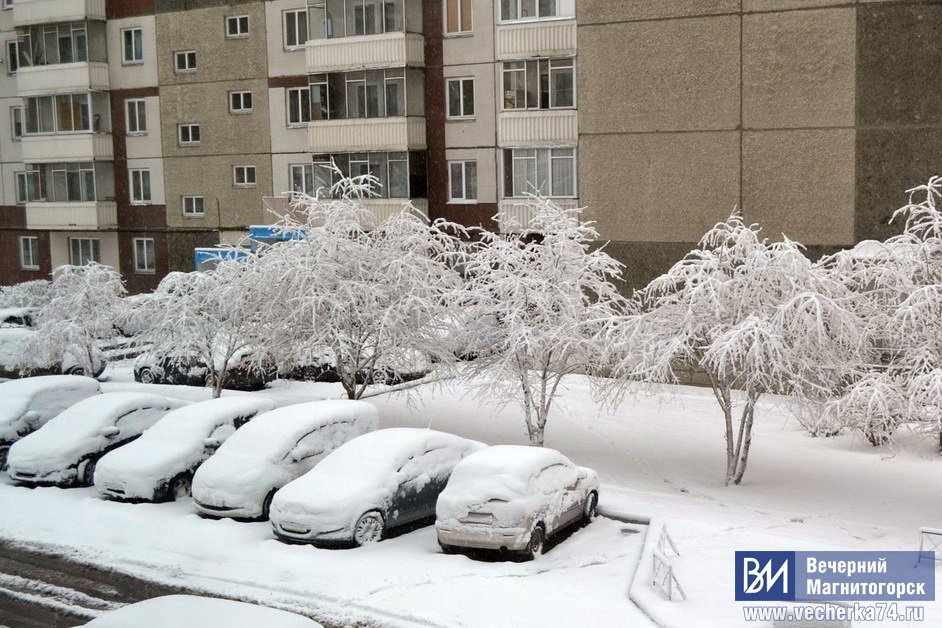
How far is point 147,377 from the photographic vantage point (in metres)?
29.2

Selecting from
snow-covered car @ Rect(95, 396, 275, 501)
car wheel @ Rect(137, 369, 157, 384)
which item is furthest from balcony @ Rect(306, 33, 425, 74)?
snow-covered car @ Rect(95, 396, 275, 501)

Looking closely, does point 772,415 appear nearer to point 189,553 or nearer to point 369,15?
point 189,553

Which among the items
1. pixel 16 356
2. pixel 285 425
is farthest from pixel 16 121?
pixel 285 425

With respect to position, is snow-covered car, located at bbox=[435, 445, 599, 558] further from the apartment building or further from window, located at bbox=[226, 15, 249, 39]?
window, located at bbox=[226, 15, 249, 39]

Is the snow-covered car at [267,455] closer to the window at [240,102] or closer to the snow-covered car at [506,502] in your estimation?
the snow-covered car at [506,502]

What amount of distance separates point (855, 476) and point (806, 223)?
9038 millimetres

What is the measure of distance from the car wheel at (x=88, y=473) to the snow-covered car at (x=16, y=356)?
455 inches

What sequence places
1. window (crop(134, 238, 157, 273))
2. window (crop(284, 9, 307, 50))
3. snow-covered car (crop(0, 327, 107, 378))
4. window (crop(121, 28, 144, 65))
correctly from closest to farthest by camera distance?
snow-covered car (crop(0, 327, 107, 378)), window (crop(284, 9, 307, 50)), window (crop(121, 28, 144, 65)), window (crop(134, 238, 157, 273))

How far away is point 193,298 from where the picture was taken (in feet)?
80.1

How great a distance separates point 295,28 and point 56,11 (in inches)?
457

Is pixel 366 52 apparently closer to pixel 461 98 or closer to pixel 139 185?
pixel 461 98

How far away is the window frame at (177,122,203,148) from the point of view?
133ft

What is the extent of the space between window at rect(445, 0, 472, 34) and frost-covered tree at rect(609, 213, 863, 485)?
1790 centimetres

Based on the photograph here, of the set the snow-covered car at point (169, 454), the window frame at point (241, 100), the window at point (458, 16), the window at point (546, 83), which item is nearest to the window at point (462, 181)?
the window at point (546, 83)
